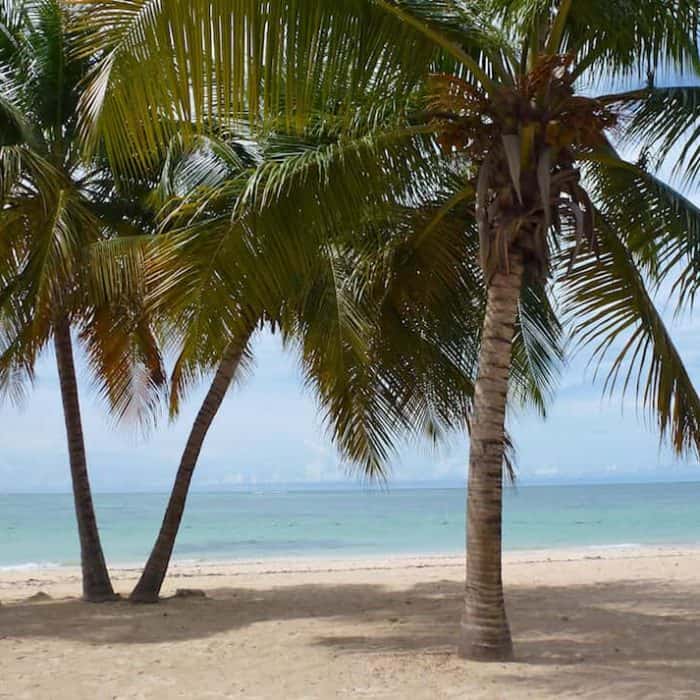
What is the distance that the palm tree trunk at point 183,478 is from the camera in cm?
1139

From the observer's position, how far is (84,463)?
37.7 feet

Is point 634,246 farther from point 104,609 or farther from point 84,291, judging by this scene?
point 104,609

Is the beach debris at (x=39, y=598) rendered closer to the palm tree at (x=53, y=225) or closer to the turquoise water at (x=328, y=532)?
the palm tree at (x=53, y=225)

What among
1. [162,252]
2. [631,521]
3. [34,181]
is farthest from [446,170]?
[631,521]

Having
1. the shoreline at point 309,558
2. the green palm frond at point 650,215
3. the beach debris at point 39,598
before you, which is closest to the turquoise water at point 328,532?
the shoreline at point 309,558

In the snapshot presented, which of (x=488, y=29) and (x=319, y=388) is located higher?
(x=488, y=29)

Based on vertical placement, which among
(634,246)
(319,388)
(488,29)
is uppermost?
(488,29)

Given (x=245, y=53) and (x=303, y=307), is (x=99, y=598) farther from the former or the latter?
(x=245, y=53)

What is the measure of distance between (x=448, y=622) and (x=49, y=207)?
18.8 ft

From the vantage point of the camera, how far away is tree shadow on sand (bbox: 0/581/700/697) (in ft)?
24.2

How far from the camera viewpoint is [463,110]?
24.1 feet

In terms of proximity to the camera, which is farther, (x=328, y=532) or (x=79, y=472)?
(x=328, y=532)

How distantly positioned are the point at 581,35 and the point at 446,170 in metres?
1.75

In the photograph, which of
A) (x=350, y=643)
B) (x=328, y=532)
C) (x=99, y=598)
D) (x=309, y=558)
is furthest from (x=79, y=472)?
(x=328, y=532)
